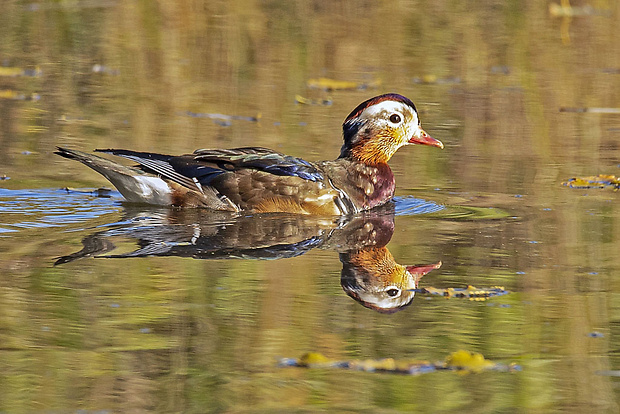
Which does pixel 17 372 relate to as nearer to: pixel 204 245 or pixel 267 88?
pixel 204 245

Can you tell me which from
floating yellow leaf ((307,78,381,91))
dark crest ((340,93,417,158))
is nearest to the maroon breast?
dark crest ((340,93,417,158))

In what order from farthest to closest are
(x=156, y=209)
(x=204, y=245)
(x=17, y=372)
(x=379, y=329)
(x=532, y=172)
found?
(x=532, y=172), (x=156, y=209), (x=204, y=245), (x=379, y=329), (x=17, y=372)

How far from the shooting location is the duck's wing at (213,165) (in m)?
8.77

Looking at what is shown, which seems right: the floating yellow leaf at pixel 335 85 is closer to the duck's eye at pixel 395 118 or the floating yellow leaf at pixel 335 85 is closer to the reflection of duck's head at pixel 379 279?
the duck's eye at pixel 395 118

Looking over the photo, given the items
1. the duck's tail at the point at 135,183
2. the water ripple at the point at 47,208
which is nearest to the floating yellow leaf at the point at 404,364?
the water ripple at the point at 47,208

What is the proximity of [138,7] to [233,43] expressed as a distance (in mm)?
3014

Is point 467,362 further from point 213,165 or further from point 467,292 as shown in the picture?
point 213,165

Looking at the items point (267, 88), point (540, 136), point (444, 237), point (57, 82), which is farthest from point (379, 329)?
point (57, 82)

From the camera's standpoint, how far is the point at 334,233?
8.21 metres

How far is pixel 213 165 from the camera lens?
8.88m

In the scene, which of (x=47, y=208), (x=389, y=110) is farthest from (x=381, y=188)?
(x=47, y=208)

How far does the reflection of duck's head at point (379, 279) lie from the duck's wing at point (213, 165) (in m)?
1.43

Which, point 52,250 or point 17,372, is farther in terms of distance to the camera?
point 52,250

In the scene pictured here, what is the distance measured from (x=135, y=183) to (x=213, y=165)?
609 millimetres
